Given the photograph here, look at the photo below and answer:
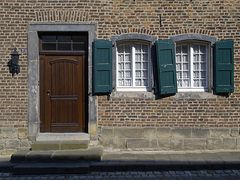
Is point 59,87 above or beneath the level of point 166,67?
beneath

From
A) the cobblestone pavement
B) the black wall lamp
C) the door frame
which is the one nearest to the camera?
the cobblestone pavement

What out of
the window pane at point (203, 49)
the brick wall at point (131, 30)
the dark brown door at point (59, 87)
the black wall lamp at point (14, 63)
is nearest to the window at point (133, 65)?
the brick wall at point (131, 30)

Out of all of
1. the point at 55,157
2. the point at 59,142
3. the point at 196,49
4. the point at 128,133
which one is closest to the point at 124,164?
the point at 128,133

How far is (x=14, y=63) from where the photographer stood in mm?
10086

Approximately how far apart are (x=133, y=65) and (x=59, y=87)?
2177mm

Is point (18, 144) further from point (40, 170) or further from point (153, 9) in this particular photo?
point (153, 9)

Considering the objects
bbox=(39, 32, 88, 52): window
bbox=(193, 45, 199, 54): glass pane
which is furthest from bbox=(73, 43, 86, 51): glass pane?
bbox=(193, 45, 199, 54): glass pane

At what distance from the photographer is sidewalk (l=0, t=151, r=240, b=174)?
8.57 meters

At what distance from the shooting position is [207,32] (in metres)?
10.3

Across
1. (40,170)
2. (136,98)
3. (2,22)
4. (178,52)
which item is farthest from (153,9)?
(40,170)

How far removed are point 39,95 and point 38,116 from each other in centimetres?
59

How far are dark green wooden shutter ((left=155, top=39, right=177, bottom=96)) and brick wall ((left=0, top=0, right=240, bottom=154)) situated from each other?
1.04ft

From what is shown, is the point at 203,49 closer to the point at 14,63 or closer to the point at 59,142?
the point at 59,142

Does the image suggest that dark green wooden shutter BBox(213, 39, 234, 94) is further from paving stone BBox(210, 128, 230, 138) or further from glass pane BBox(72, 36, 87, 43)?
glass pane BBox(72, 36, 87, 43)
